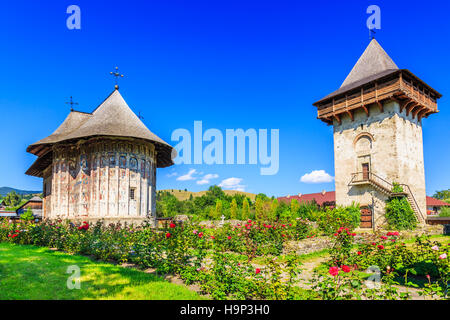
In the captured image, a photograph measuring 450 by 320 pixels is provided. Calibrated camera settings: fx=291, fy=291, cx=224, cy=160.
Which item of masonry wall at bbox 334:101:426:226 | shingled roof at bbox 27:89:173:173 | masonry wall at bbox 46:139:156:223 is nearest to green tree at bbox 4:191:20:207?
shingled roof at bbox 27:89:173:173

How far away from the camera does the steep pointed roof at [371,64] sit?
21877 mm

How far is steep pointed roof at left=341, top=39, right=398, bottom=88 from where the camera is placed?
71.8 ft

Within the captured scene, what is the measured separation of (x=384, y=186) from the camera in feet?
63.7

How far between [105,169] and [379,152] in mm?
17730

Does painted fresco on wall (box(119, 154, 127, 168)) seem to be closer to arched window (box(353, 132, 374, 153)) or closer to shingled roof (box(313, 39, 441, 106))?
shingled roof (box(313, 39, 441, 106))

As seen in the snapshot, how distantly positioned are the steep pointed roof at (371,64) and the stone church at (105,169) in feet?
52.1

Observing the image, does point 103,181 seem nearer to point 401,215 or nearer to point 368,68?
point 401,215

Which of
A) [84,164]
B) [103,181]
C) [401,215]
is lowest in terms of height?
[401,215]

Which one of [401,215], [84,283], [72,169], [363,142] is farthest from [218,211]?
[84,283]

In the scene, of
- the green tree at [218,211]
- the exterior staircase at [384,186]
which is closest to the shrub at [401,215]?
the exterior staircase at [384,186]

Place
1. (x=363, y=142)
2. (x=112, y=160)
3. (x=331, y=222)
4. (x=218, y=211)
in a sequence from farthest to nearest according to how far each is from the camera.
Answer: (x=218, y=211), (x=363, y=142), (x=112, y=160), (x=331, y=222)

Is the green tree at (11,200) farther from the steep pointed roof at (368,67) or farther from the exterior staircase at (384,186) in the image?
the exterior staircase at (384,186)
